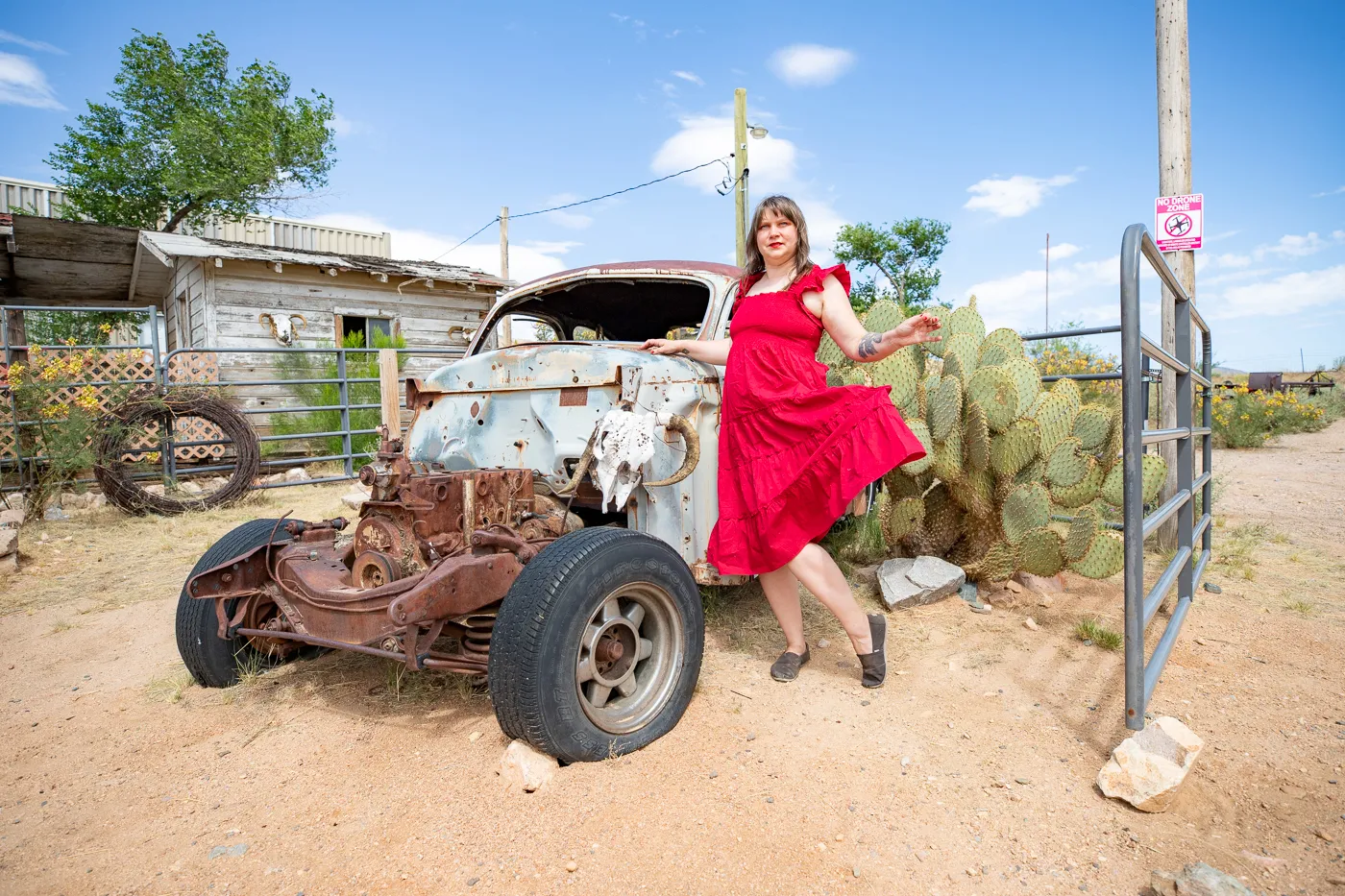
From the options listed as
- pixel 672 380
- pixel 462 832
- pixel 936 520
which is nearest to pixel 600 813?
pixel 462 832

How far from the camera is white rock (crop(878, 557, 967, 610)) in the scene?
4070 millimetres

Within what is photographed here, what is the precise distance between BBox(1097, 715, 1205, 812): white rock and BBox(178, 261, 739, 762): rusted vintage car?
1.36 metres

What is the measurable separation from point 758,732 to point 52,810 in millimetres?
2286

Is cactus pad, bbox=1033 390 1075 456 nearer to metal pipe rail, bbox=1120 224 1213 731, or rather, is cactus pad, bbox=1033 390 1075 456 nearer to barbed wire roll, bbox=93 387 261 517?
metal pipe rail, bbox=1120 224 1213 731

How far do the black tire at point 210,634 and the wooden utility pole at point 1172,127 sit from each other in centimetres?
579

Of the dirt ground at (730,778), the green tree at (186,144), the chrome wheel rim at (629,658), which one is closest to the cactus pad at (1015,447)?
the dirt ground at (730,778)

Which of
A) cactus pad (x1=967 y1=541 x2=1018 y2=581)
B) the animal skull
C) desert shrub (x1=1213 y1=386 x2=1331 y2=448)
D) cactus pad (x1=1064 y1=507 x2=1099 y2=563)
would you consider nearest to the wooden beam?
cactus pad (x1=967 y1=541 x2=1018 y2=581)

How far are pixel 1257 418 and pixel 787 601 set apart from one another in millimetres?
12894

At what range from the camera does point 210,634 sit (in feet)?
9.99

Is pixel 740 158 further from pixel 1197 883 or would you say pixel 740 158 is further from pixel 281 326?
pixel 1197 883

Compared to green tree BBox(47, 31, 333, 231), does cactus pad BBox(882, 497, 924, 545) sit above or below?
below

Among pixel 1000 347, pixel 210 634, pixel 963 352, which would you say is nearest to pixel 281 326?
pixel 210 634

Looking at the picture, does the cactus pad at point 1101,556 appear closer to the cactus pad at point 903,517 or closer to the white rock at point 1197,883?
the cactus pad at point 903,517

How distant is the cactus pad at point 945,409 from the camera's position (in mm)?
3992
